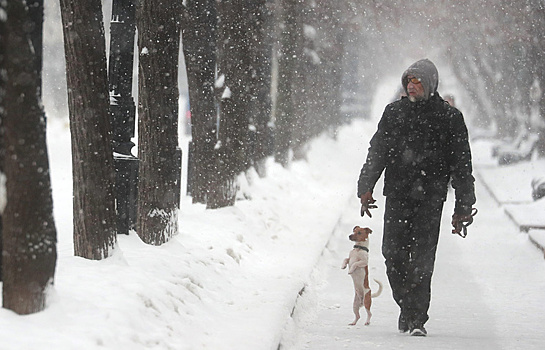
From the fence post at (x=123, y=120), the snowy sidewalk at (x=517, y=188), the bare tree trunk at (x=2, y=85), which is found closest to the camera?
the bare tree trunk at (x=2, y=85)

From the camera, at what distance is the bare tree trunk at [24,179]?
222 inches

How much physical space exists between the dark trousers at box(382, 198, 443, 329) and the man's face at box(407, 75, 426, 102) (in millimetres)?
811

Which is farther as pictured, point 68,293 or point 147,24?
point 147,24

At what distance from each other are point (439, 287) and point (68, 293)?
548 centimetres

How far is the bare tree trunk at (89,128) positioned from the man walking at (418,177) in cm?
206

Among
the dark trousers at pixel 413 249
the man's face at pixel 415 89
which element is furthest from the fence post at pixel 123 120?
the man's face at pixel 415 89

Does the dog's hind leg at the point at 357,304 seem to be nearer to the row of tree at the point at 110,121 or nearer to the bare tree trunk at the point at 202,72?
the row of tree at the point at 110,121

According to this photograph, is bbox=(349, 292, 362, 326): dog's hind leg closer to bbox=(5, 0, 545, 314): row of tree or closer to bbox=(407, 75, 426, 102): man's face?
bbox=(407, 75, 426, 102): man's face

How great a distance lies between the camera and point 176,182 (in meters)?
10.7

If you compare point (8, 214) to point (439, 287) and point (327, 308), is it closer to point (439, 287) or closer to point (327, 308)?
point (327, 308)

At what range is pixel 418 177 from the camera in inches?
307

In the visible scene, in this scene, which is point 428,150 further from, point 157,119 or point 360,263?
point 157,119

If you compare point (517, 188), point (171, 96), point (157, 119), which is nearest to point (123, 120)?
point (157, 119)

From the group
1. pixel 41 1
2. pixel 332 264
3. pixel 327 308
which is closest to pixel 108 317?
pixel 41 1
